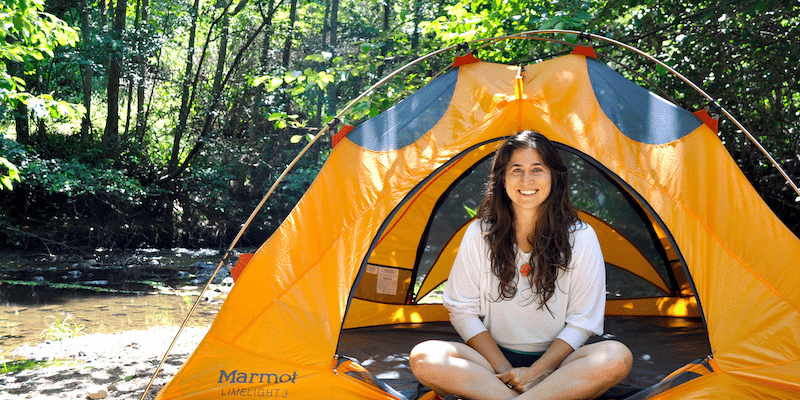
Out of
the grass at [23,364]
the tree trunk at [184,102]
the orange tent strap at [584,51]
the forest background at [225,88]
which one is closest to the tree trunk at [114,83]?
the forest background at [225,88]

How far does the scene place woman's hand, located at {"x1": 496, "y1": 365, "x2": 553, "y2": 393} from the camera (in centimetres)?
213

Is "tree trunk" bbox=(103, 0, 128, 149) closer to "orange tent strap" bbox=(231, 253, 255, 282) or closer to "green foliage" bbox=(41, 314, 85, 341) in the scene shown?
"green foliage" bbox=(41, 314, 85, 341)

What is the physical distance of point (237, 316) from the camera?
254 cm

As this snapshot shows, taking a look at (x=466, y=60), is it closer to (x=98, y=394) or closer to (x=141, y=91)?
(x=98, y=394)

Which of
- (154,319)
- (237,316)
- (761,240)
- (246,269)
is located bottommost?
(154,319)

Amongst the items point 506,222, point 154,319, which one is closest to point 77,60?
point 154,319

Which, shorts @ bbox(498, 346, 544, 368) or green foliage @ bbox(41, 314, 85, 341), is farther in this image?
green foliage @ bbox(41, 314, 85, 341)

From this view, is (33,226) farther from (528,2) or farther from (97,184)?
(528,2)

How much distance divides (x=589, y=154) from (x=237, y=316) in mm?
1688

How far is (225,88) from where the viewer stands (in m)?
11.8

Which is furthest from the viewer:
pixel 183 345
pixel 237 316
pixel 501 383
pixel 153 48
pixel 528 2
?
pixel 153 48

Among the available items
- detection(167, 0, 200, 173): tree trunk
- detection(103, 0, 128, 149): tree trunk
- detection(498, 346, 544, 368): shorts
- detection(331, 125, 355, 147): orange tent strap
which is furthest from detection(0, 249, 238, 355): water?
detection(498, 346, 544, 368): shorts

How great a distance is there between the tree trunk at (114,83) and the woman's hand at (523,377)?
952 cm

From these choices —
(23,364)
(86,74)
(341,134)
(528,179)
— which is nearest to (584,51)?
(528,179)
